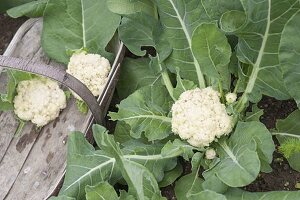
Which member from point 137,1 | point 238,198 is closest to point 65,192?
point 238,198

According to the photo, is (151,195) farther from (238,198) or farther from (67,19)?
(67,19)

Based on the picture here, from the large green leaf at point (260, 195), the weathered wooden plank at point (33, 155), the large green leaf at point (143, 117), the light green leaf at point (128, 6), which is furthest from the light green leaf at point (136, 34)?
the large green leaf at point (260, 195)

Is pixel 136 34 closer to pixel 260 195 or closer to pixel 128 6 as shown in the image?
pixel 128 6

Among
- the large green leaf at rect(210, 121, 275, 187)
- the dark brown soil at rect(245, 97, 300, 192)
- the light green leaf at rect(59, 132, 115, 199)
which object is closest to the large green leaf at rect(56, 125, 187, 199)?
the light green leaf at rect(59, 132, 115, 199)

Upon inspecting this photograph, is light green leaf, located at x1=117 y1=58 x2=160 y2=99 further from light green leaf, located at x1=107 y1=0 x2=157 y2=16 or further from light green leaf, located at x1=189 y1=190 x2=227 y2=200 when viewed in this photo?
light green leaf, located at x1=189 y1=190 x2=227 y2=200

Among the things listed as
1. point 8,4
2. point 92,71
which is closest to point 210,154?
point 92,71

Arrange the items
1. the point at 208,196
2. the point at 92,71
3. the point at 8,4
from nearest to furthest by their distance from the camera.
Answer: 1. the point at 208,196
2. the point at 92,71
3. the point at 8,4
